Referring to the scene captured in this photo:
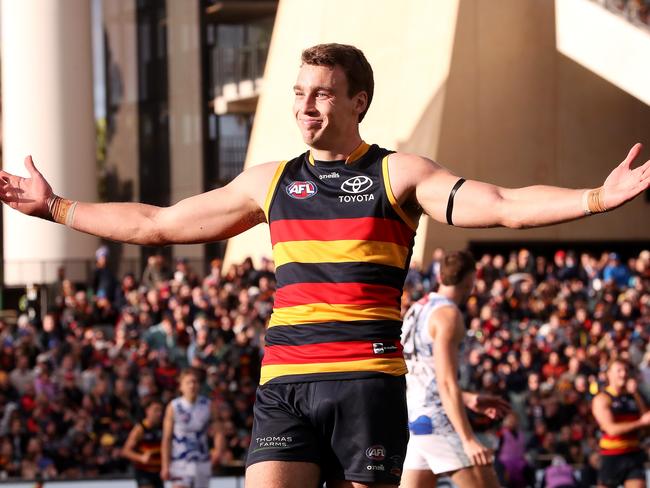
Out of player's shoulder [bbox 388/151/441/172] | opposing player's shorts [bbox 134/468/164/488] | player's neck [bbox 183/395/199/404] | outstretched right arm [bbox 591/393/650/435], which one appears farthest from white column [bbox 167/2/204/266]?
player's shoulder [bbox 388/151/441/172]

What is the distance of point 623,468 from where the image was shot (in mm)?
11555

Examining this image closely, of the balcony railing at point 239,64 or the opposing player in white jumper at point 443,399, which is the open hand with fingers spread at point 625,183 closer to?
the opposing player in white jumper at point 443,399

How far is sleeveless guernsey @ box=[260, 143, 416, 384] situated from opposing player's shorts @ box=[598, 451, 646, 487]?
7065 mm

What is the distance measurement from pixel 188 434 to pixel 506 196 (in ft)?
26.3

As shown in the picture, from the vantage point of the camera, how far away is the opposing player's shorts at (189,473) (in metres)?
12.2

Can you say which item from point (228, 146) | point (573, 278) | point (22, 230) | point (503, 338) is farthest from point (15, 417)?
point (228, 146)

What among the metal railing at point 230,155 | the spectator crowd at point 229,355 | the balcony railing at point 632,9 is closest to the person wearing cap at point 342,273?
the spectator crowd at point 229,355

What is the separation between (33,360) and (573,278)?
347 inches

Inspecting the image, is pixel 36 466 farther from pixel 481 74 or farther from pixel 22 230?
pixel 22 230

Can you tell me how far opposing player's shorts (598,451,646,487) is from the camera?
11531mm

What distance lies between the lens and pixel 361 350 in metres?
4.86

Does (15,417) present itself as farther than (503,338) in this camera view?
No

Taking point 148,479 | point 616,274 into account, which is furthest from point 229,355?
point 616,274

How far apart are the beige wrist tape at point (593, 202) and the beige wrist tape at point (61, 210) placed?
2.01 metres
